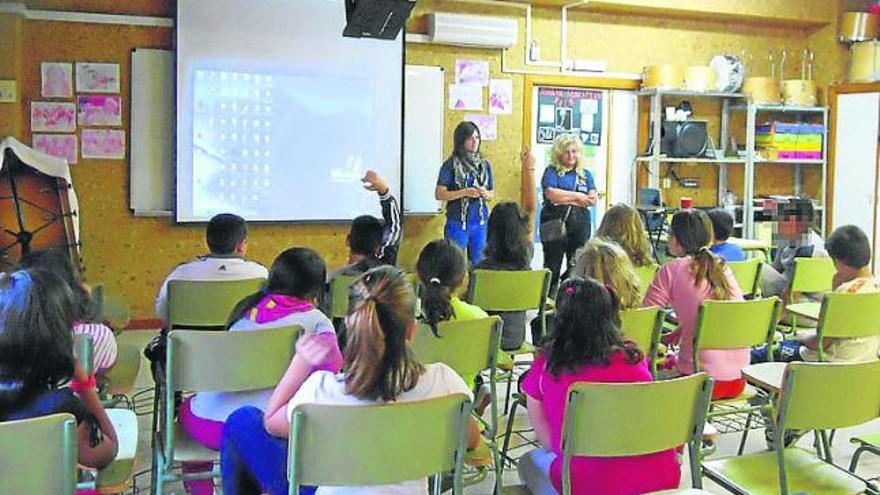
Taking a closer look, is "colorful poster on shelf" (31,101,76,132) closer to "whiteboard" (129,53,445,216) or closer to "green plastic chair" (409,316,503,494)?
"whiteboard" (129,53,445,216)

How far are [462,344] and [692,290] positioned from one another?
1168 mm

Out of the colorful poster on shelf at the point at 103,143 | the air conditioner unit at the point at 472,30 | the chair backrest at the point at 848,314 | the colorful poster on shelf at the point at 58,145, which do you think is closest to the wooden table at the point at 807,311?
the chair backrest at the point at 848,314

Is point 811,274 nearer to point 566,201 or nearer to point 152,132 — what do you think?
point 566,201

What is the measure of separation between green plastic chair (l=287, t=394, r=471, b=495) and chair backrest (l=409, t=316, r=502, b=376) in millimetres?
824

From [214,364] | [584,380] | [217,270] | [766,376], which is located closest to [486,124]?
[217,270]

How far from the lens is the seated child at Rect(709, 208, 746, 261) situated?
14.9 ft

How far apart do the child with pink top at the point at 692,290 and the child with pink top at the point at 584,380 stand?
1141 mm

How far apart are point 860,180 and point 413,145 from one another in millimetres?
4032

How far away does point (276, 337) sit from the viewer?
101 inches

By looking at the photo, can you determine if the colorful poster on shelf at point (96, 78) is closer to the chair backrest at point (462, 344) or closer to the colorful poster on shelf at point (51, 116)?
the colorful poster on shelf at point (51, 116)

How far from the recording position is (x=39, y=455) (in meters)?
1.75

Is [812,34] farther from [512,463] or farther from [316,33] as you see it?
[512,463]

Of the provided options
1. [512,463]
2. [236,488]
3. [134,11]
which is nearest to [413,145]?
[134,11]

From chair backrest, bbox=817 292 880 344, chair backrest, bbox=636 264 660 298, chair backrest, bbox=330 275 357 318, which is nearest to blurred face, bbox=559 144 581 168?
chair backrest, bbox=636 264 660 298
